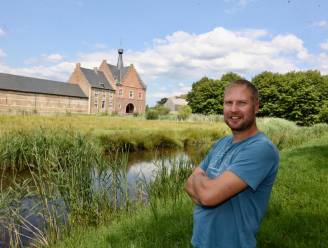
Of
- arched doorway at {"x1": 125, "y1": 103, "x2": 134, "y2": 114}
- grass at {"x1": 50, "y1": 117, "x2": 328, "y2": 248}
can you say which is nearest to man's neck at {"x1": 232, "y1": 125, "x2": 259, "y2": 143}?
grass at {"x1": 50, "y1": 117, "x2": 328, "y2": 248}

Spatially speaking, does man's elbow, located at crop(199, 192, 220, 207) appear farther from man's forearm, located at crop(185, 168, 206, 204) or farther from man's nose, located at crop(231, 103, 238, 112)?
man's nose, located at crop(231, 103, 238, 112)

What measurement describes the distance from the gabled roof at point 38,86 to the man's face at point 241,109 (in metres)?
40.9

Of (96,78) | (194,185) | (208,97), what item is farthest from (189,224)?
(208,97)

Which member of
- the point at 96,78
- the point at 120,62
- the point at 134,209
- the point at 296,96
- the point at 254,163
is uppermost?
the point at 120,62

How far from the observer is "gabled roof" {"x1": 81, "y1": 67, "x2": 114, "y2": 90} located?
50.0 metres

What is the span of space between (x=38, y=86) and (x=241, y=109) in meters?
45.0

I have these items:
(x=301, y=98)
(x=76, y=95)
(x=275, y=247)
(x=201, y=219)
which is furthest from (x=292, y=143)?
(x=76, y=95)

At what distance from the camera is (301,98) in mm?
42000

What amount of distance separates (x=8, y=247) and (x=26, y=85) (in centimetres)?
4020

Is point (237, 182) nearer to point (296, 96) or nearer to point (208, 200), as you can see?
point (208, 200)

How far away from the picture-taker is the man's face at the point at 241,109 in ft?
6.47

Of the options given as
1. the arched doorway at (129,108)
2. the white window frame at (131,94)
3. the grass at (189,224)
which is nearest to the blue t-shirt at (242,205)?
the grass at (189,224)

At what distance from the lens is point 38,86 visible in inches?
1711

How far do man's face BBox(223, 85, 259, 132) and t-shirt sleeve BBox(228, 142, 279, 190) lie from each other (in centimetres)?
17
